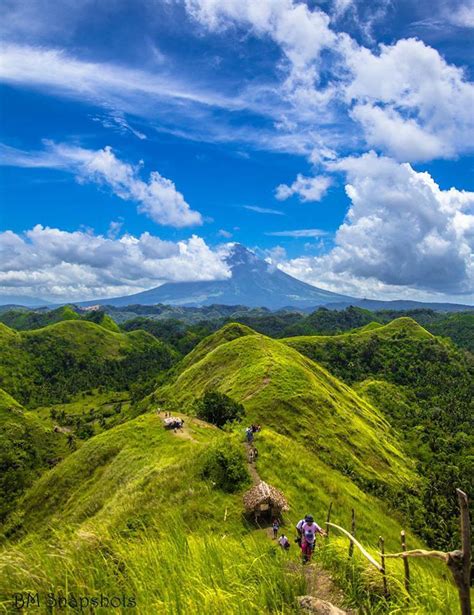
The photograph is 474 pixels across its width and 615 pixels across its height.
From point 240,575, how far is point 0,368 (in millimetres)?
205595

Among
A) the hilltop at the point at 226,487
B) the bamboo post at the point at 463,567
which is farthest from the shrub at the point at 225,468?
the bamboo post at the point at 463,567

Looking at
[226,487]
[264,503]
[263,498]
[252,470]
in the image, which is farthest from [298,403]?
[263,498]

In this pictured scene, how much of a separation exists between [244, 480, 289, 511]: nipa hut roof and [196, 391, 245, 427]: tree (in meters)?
31.7

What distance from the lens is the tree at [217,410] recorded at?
179 ft

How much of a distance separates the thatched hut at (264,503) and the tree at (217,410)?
31847 mm

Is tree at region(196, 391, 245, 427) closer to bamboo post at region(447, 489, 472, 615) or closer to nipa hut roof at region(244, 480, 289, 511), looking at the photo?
nipa hut roof at region(244, 480, 289, 511)

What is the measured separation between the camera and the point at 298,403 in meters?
66.8

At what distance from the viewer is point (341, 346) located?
174000 millimetres

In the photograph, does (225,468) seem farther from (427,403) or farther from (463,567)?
(427,403)

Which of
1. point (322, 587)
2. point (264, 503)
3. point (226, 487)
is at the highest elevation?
point (322, 587)

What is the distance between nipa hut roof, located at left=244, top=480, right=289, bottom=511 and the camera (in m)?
21.8

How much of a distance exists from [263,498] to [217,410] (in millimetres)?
33903

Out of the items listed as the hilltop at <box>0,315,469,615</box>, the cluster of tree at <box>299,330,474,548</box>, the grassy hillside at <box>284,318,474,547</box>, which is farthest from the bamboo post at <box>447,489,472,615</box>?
the grassy hillside at <box>284,318,474,547</box>

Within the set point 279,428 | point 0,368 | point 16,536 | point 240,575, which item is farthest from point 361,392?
point 0,368
